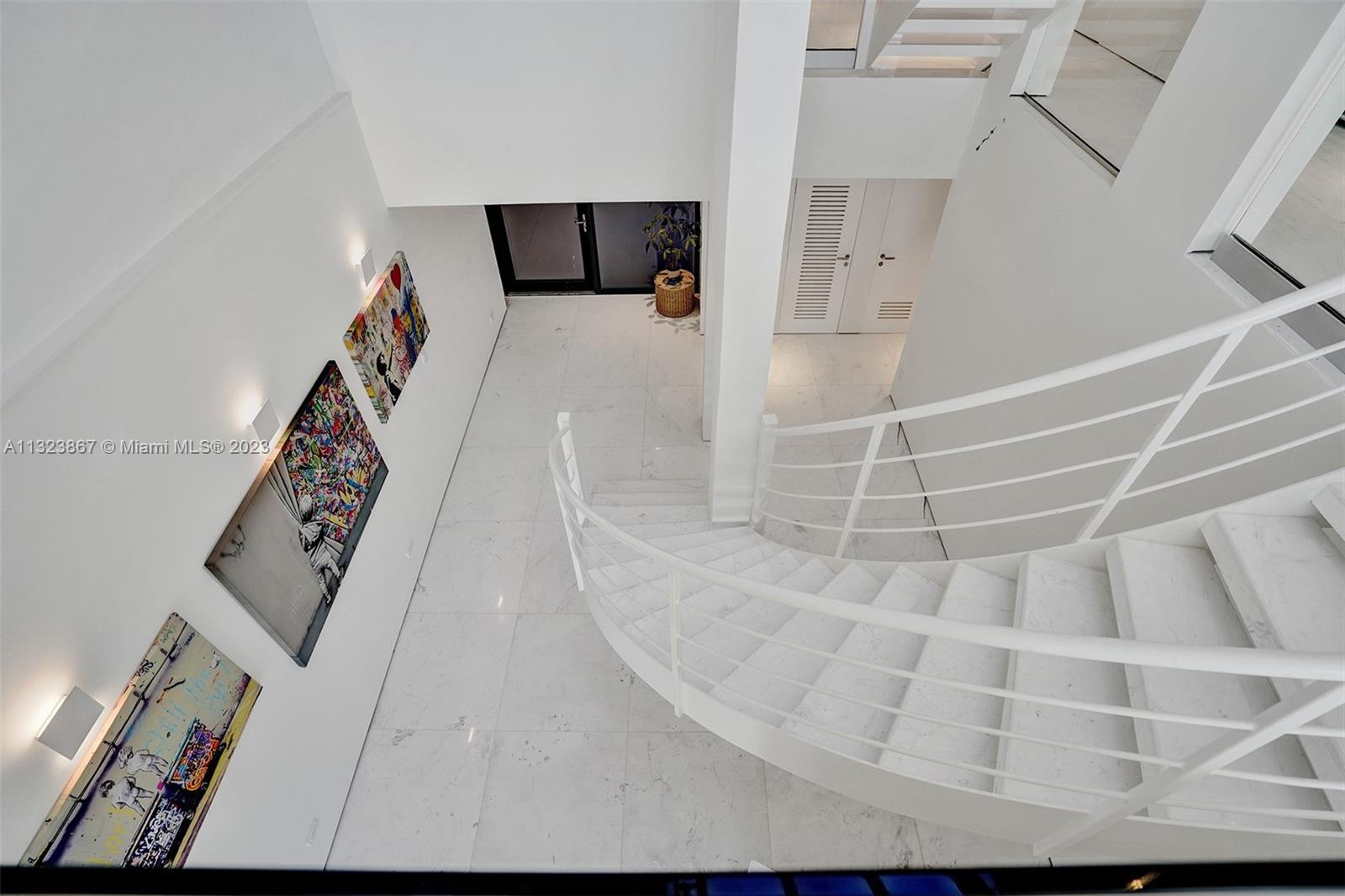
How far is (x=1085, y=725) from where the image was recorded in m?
1.63

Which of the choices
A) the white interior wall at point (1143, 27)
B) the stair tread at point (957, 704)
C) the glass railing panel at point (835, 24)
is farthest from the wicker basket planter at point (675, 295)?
the stair tread at point (957, 704)

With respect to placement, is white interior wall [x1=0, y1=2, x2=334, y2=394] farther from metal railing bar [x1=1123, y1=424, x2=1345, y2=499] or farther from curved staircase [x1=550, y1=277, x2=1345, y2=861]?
metal railing bar [x1=1123, y1=424, x2=1345, y2=499]

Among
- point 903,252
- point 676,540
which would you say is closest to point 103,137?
point 676,540

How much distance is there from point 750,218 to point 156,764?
106 inches

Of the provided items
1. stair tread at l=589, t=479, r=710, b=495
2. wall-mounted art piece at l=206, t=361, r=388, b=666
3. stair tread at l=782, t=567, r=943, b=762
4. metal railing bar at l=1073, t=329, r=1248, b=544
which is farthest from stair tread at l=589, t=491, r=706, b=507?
metal railing bar at l=1073, t=329, r=1248, b=544

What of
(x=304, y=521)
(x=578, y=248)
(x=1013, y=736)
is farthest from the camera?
(x=578, y=248)

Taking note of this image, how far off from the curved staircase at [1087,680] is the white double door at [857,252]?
331cm

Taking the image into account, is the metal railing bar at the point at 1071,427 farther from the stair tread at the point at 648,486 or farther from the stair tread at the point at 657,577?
the stair tread at the point at 648,486

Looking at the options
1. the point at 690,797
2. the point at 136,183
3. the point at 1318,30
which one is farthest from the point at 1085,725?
the point at 136,183

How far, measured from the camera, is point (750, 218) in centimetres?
242

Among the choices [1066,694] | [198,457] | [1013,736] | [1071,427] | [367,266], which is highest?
[367,266]

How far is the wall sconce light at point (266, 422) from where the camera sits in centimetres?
245

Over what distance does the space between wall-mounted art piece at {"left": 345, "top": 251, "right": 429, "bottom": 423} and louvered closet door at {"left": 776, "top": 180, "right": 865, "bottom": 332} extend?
3049 millimetres

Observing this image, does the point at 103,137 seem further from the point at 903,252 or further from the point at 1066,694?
the point at 903,252
